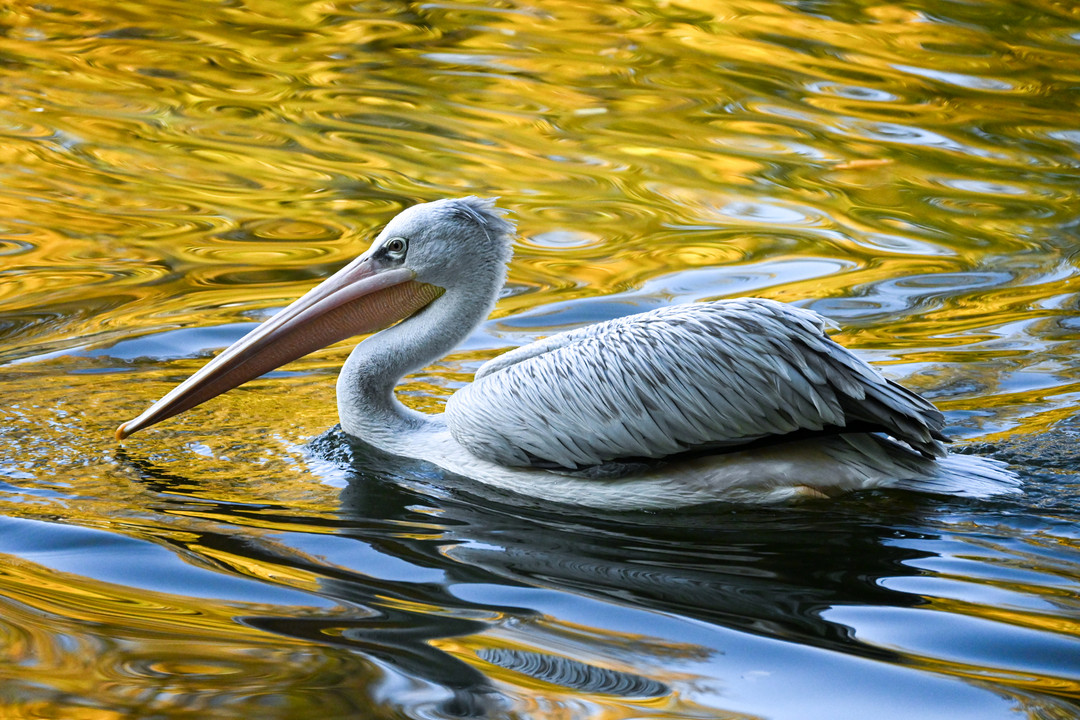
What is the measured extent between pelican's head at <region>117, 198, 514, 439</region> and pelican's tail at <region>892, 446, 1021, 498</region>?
67.0 inches

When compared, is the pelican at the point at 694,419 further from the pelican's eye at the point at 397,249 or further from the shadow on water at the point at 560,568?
the pelican's eye at the point at 397,249

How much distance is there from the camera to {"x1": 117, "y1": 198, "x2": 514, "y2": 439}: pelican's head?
486 cm

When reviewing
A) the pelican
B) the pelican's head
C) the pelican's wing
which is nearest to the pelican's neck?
the pelican's head

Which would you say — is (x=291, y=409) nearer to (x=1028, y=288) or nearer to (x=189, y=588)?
(x=189, y=588)

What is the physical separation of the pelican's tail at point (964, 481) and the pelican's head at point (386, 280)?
1.70m

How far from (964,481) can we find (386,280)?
2.13 m

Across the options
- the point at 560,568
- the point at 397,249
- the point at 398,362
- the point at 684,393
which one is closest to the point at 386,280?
the point at 397,249

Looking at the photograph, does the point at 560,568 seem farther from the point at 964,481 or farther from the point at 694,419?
the point at 964,481

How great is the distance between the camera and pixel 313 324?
490cm

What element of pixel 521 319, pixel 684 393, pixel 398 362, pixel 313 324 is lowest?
pixel 521 319

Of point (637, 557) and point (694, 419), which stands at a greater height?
point (694, 419)

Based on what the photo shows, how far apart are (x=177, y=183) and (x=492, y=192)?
6.53ft

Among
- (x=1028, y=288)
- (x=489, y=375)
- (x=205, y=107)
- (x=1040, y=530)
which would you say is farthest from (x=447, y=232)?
(x=205, y=107)

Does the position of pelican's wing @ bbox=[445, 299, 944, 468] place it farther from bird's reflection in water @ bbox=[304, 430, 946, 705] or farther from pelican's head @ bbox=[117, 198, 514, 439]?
pelican's head @ bbox=[117, 198, 514, 439]
